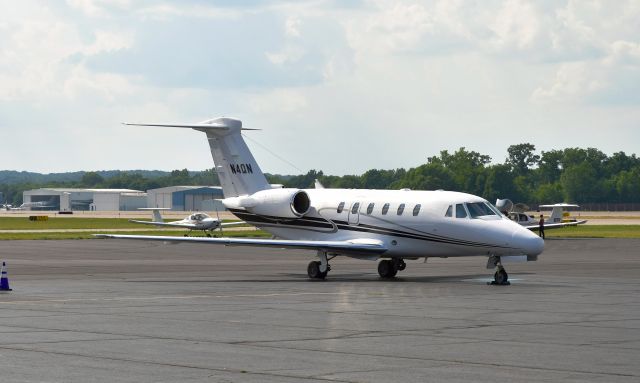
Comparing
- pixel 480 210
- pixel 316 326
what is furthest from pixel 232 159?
pixel 316 326

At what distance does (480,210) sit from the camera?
33.3 meters

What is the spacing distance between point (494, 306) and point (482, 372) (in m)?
10.1

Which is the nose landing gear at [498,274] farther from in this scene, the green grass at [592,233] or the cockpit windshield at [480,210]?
the green grass at [592,233]

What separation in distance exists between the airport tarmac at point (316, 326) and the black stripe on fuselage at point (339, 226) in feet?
4.17

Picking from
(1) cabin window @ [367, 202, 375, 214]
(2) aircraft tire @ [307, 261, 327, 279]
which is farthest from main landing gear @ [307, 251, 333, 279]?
(1) cabin window @ [367, 202, 375, 214]

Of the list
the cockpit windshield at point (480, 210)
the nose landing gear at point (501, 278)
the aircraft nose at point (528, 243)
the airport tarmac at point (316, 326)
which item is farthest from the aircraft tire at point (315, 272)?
the aircraft nose at point (528, 243)

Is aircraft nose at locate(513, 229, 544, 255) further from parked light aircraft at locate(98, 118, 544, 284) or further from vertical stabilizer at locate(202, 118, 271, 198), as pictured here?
vertical stabilizer at locate(202, 118, 271, 198)

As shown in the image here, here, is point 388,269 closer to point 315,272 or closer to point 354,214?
point 354,214

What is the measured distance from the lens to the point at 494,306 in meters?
24.4

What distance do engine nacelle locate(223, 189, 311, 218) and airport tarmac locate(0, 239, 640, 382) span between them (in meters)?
2.04

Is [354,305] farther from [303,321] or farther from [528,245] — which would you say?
[528,245]

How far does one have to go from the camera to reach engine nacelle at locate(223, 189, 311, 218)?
36.9 metres

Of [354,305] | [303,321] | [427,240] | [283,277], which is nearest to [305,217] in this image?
[283,277]

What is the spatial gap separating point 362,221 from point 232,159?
20.7ft
